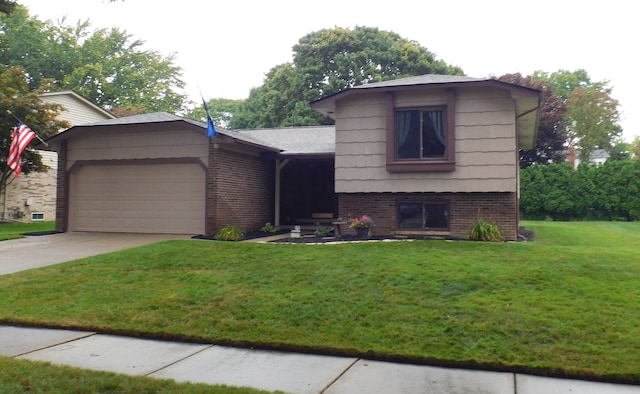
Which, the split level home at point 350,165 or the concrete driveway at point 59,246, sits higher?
the split level home at point 350,165

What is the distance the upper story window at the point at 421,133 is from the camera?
1166 cm

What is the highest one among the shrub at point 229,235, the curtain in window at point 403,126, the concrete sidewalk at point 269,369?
the curtain in window at point 403,126

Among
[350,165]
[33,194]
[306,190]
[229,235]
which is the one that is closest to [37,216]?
[33,194]

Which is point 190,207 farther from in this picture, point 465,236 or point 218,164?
point 465,236

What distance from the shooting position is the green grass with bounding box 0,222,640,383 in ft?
14.9

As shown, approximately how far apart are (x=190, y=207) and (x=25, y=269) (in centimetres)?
509

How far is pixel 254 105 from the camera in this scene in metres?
35.8

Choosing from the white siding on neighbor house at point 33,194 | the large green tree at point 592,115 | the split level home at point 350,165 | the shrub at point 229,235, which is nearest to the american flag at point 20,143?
the split level home at point 350,165

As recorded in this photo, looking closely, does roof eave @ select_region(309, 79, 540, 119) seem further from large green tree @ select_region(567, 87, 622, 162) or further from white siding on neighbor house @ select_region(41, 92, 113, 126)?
large green tree @ select_region(567, 87, 622, 162)

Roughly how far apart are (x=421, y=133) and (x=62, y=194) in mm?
10542

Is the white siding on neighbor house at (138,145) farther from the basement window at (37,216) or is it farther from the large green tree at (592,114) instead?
the large green tree at (592,114)

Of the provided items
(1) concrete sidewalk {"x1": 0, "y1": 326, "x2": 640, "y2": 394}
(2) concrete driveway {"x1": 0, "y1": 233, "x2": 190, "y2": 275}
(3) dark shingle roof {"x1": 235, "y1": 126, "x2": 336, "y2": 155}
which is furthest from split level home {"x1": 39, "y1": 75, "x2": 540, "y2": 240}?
(1) concrete sidewalk {"x1": 0, "y1": 326, "x2": 640, "y2": 394}

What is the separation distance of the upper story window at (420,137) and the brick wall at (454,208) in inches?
30.5

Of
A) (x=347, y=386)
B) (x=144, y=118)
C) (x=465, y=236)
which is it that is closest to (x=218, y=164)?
(x=144, y=118)
